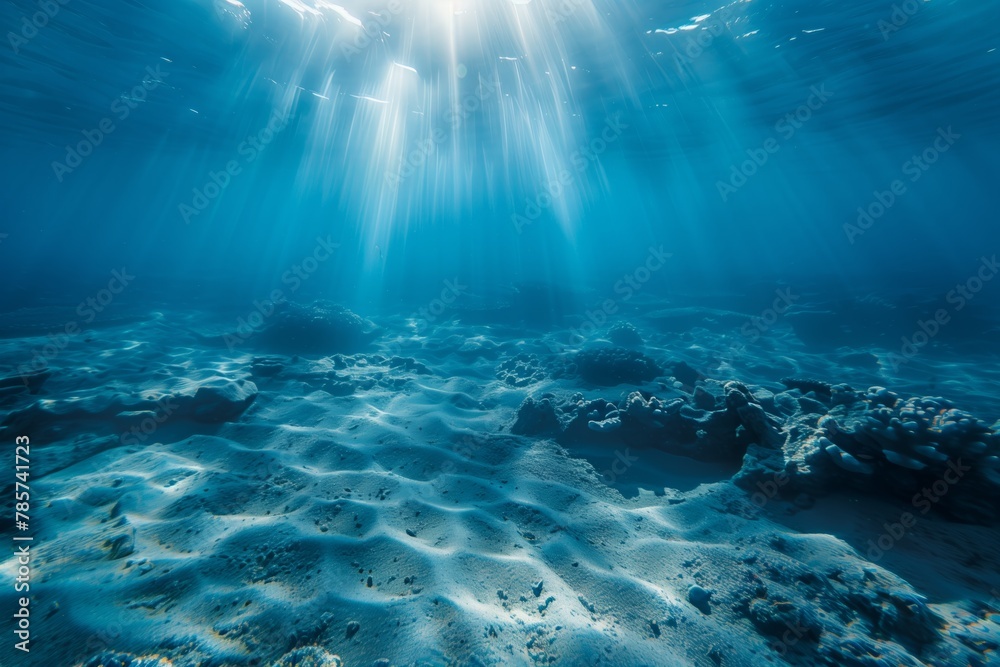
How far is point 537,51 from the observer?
1544 cm

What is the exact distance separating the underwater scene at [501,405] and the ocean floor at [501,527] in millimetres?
29

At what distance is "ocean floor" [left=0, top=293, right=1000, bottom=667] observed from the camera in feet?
8.51

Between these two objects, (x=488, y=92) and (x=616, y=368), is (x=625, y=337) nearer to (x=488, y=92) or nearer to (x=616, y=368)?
(x=616, y=368)

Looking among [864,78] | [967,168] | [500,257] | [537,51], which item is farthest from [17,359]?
[967,168]

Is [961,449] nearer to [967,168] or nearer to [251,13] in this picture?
[251,13]

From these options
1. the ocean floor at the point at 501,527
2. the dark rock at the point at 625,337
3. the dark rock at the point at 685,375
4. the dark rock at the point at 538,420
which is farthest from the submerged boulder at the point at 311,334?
the dark rock at the point at 685,375

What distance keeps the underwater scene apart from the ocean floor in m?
0.03

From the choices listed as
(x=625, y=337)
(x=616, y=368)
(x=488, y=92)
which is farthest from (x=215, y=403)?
(x=488, y=92)

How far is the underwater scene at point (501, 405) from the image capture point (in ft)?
9.07

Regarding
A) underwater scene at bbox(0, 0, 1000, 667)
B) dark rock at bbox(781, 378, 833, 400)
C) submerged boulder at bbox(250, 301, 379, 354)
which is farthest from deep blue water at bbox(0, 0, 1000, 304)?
dark rock at bbox(781, 378, 833, 400)

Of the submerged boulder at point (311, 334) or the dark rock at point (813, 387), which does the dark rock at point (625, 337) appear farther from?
the submerged boulder at point (311, 334)

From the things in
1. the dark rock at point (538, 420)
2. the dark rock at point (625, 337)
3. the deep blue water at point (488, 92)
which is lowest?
the dark rock at point (538, 420)

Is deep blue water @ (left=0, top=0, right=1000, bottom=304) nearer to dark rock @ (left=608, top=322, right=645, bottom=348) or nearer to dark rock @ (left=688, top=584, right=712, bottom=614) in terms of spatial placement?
dark rock @ (left=608, top=322, right=645, bottom=348)

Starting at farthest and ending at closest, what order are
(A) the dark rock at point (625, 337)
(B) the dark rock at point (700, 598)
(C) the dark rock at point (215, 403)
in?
(A) the dark rock at point (625, 337), (C) the dark rock at point (215, 403), (B) the dark rock at point (700, 598)
